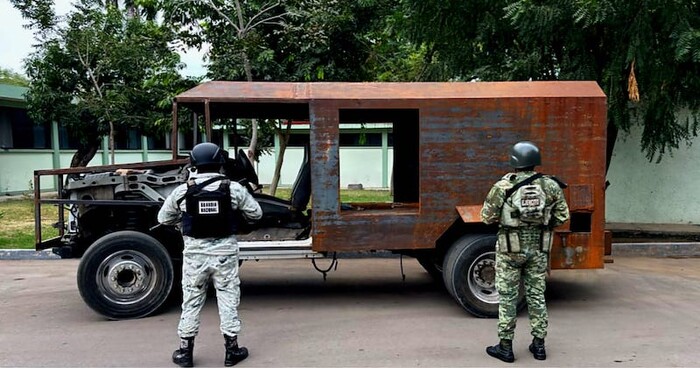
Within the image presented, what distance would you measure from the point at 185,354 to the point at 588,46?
7135mm

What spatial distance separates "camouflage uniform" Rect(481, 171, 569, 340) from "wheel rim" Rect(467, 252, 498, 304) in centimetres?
104

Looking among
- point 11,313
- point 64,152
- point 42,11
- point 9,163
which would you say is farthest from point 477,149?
point 64,152

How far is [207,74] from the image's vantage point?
10.3 metres

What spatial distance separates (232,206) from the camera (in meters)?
4.47

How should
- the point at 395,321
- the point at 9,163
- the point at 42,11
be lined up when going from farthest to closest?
1. the point at 9,163
2. the point at 42,11
3. the point at 395,321

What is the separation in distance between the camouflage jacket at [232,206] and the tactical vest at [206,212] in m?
0.04

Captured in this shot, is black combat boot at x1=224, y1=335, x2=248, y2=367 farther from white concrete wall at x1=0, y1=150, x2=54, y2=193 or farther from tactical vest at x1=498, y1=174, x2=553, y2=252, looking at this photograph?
white concrete wall at x1=0, y1=150, x2=54, y2=193

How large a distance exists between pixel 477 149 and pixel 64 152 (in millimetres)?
19732

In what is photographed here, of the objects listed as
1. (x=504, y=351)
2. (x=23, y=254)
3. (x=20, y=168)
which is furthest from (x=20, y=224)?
(x=504, y=351)

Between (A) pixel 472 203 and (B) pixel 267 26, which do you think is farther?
(B) pixel 267 26

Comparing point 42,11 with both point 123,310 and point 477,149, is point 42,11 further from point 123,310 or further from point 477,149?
point 477,149

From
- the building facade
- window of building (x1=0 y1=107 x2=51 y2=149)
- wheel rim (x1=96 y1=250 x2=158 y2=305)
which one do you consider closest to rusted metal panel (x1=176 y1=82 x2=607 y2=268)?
the building facade

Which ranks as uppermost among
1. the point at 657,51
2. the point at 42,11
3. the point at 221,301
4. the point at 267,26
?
the point at 42,11

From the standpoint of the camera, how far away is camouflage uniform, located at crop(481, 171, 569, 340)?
4453 mm
